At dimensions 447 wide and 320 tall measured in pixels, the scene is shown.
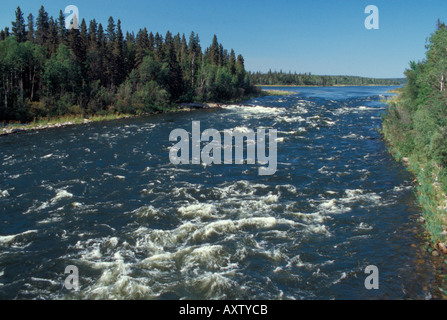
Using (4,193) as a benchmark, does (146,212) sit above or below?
below

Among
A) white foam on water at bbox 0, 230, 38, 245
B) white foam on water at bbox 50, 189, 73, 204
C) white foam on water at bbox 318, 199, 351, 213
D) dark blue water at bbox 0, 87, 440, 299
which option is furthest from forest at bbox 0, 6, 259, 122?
white foam on water at bbox 318, 199, 351, 213

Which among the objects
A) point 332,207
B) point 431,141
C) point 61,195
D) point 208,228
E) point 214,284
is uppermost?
point 431,141

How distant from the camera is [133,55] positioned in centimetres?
7900

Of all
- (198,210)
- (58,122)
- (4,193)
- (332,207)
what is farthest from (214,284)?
(58,122)

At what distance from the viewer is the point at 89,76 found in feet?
216

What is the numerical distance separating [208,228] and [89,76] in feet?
200

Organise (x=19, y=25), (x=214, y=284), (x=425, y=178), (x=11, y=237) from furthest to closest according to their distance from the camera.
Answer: (x=19, y=25), (x=425, y=178), (x=11, y=237), (x=214, y=284)

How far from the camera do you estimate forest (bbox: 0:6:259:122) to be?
1972 inches

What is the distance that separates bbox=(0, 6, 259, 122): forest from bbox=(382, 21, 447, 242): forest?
46424 millimetres

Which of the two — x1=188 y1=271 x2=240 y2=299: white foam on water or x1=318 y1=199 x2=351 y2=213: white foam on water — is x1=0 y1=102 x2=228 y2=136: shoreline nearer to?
x1=188 y1=271 x2=240 y2=299: white foam on water

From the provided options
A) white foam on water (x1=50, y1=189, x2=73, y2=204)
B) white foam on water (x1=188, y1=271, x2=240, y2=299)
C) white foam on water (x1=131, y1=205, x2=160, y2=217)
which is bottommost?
white foam on water (x1=188, y1=271, x2=240, y2=299)

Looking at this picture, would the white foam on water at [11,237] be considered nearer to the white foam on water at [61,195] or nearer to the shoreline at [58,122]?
the white foam on water at [61,195]

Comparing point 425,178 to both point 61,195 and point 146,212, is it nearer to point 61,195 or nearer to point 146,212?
point 146,212

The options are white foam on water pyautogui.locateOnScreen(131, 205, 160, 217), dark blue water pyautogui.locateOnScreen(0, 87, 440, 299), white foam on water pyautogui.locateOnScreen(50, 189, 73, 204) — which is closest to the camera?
dark blue water pyautogui.locateOnScreen(0, 87, 440, 299)
